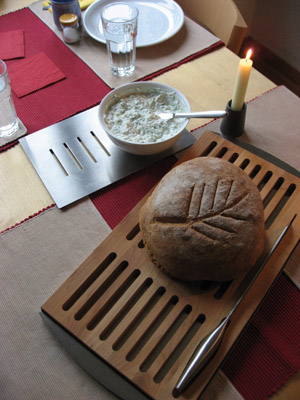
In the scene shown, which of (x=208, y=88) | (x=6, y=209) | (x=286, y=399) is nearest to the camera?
(x=286, y=399)

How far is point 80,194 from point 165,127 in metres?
0.26

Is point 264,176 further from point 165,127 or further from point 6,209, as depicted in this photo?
point 6,209

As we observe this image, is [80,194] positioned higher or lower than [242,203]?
lower

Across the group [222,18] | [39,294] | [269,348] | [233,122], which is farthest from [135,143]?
[222,18]

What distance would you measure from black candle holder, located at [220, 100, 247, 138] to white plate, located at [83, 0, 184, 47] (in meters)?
0.41

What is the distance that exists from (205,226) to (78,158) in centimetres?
42

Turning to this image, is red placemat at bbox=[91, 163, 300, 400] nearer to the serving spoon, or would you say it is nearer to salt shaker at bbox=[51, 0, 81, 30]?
the serving spoon

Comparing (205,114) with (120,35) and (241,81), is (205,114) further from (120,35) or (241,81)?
(120,35)

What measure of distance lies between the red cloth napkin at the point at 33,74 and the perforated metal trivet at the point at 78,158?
191 millimetres

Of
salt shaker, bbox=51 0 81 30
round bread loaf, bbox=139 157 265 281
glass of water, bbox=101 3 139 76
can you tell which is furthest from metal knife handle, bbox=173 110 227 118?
salt shaker, bbox=51 0 81 30

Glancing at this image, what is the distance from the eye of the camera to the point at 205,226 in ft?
2.10

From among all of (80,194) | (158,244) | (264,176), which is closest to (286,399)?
(158,244)

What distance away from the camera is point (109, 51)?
111 centimetres

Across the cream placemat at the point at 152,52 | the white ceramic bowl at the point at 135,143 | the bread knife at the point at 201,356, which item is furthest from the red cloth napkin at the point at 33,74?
the bread knife at the point at 201,356
